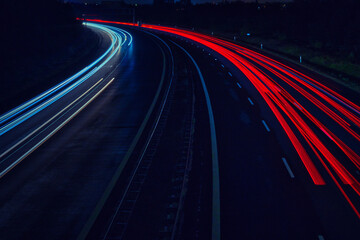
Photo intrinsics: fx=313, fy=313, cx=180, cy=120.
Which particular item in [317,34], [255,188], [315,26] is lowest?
[255,188]

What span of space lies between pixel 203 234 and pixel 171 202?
186 centimetres

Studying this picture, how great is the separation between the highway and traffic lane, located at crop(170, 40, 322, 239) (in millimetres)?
42

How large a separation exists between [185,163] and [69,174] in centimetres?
465

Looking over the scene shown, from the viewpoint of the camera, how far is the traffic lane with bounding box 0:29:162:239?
9602 millimetres

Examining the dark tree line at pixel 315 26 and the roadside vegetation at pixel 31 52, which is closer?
the roadside vegetation at pixel 31 52

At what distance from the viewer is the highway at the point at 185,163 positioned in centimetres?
923

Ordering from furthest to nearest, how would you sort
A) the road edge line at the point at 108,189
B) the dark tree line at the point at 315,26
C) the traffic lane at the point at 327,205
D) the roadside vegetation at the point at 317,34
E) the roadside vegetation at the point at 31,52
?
the dark tree line at the point at 315,26 → the roadside vegetation at the point at 317,34 → the roadside vegetation at the point at 31,52 → the road edge line at the point at 108,189 → the traffic lane at the point at 327,205

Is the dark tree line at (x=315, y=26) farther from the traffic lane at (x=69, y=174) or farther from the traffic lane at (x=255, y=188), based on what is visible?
the traffic lane at (x=69, y=174)

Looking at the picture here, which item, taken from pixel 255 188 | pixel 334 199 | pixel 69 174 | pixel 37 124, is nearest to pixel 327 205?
pixel 334 199

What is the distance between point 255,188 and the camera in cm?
1084

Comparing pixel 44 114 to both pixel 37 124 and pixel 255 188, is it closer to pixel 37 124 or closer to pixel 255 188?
pixel 37 124

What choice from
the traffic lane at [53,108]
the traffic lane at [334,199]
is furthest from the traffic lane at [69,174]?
the traffic lane at [334,199]

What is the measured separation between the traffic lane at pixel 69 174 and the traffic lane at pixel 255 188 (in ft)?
14.8

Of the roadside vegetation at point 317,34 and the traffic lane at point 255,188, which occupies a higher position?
the roadside vegetation at point 317,34
